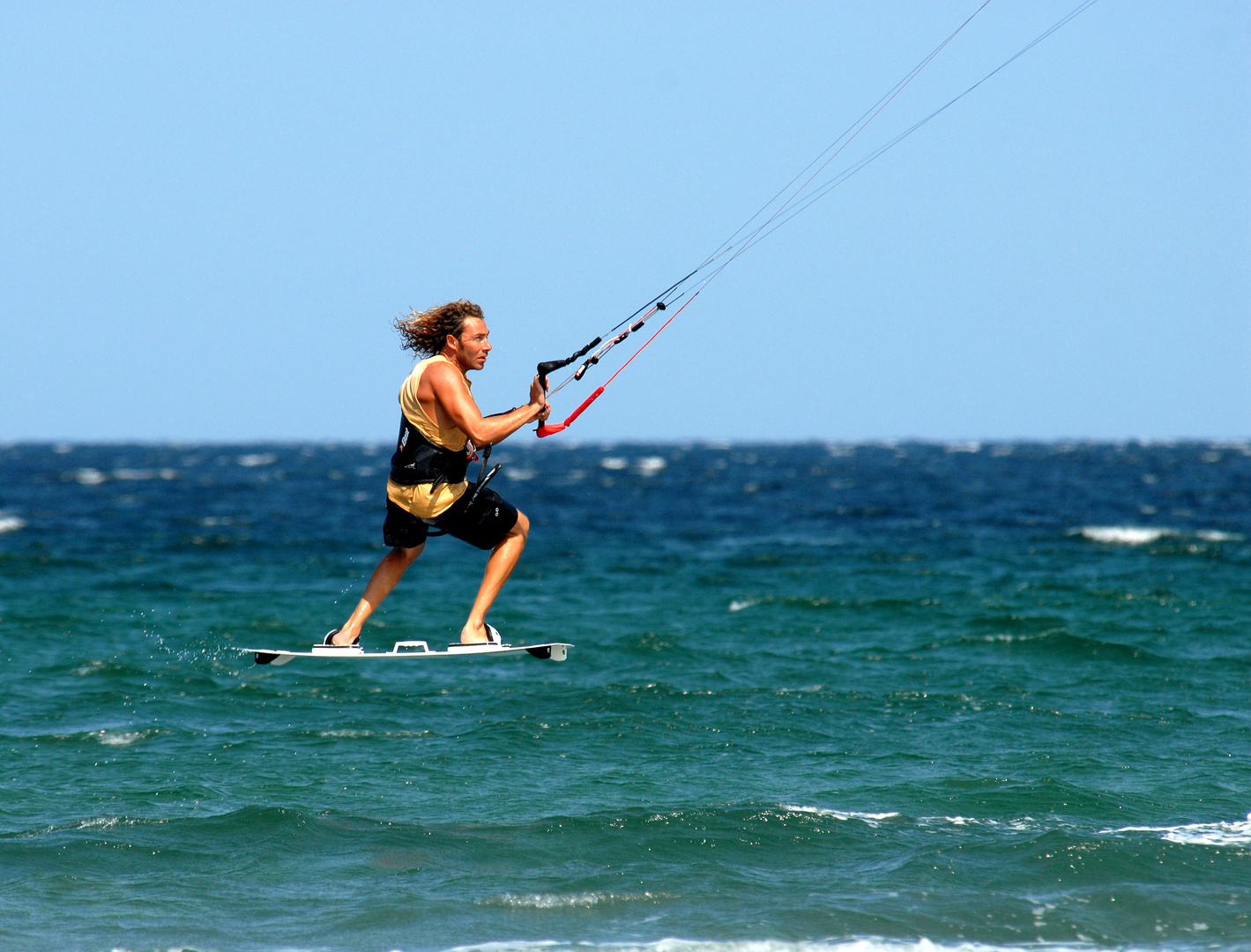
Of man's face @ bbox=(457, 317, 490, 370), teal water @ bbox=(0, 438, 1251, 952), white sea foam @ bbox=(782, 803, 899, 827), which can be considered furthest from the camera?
white sea foam @ bbox=(782, 803, 899, 827)

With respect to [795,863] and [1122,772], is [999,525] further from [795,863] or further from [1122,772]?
[795,863]

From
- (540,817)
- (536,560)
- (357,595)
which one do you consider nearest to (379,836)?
(540,817)

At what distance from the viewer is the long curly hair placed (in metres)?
8.19

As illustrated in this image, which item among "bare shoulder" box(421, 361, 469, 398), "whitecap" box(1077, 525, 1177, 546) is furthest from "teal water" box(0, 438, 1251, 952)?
"whitecap" box(1077, 525, 1177, 546)

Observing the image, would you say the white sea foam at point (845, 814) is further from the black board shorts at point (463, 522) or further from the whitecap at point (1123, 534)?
the whitecap at point (1123, 534)

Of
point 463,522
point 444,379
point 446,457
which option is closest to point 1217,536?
point 463,522

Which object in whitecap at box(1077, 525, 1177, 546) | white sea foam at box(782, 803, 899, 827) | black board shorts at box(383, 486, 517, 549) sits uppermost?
black board shorts at box(383, 486, 517, 549)

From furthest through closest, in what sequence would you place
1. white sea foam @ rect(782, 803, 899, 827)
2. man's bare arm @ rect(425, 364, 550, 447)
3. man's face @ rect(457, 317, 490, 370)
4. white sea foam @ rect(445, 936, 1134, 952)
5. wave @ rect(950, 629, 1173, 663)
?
1. wave @ rect(950, 629, 1173, 663)
2. white sea foam @ rect(782, 803, 899, 827)
3. man's face @ rect(457, 317, 490, 370)
4. man's bare arm @ rect(425, 364, 550, 447)
5. white sea foam @ rect(445, 936, 1134, 952)

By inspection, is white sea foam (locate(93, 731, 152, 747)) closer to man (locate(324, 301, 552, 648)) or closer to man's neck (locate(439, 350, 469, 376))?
man (locate(324, 301, 552, 648))

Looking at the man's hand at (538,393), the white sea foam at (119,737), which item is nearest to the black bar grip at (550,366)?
the man's hand at (538,393)

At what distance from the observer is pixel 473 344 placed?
322 inches

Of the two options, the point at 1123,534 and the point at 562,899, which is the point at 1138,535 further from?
the point at 562,899

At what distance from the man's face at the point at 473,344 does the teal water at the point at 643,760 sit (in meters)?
3.47

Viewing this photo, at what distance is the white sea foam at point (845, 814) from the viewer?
1045 centimetres
